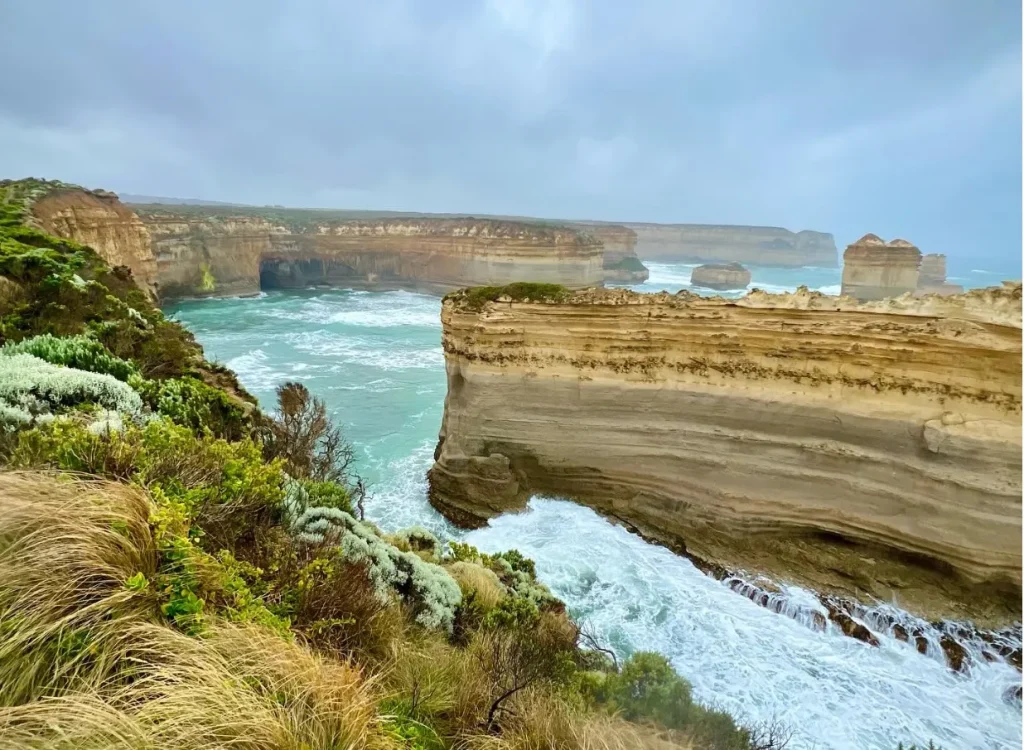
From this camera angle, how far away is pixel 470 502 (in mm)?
11312

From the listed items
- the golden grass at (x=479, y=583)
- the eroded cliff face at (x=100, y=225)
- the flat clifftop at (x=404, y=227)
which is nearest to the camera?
the golden grass at (x=479, y=583)

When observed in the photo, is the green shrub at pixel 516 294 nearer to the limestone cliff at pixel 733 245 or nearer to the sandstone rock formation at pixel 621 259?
the sandstone rock formation at pixel 621 259

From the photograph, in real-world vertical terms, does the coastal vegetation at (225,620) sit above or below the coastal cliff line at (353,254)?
below

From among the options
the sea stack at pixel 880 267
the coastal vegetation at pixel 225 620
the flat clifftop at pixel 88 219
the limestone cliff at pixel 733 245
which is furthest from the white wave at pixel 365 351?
the limestone cliff at pixel 733 245

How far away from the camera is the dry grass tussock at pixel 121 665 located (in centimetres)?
177

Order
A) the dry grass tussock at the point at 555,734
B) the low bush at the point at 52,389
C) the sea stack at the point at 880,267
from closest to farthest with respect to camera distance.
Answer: the dry grass tussock at the point at 555,734
the low bush at the point at 52,389
the sea stack at the point at 880,267

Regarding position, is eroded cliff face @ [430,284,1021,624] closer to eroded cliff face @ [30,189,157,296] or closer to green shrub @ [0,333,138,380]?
green shrub @ [0,333,138,380]

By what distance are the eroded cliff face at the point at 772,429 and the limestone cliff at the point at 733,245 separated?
308 feet

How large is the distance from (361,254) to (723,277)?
36698mm

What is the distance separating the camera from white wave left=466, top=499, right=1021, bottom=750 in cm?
660

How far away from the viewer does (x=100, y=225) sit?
23859 mm

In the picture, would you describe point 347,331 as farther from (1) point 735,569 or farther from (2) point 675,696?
(2) point 675,696

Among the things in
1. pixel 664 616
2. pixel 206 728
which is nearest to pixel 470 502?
pixel 664 616

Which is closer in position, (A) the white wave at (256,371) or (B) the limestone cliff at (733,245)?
(A) the white wave at (256,371)
